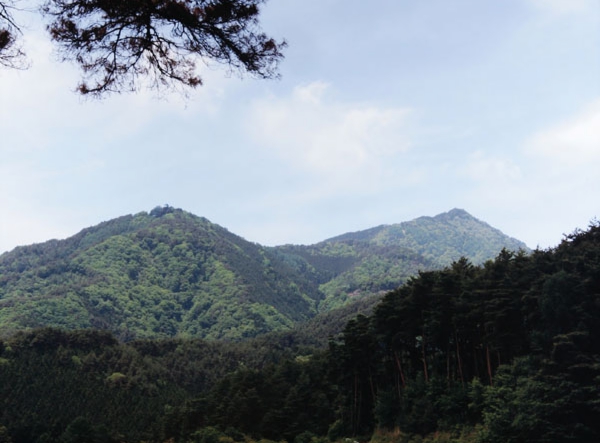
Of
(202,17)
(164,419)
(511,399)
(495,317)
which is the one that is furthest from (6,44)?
(164,419)

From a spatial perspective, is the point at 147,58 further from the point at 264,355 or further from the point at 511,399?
the point at 264,355

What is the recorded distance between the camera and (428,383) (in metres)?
53.4

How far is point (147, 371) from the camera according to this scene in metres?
133

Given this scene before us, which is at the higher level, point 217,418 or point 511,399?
point 511,399

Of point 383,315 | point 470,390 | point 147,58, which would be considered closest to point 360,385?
point 383,315

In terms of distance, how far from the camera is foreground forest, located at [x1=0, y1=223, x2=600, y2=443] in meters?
39.2

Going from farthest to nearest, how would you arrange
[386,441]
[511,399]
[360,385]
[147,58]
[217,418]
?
[217,418] < [360,385] < [386,441] < [511,399] < [147,58]

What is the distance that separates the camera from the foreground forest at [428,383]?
39.2m

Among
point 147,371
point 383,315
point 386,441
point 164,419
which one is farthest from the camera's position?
point 147,371

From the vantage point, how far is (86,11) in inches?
428

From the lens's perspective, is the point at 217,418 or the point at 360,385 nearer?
the point at 360,385

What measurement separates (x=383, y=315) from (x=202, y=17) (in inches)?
2041

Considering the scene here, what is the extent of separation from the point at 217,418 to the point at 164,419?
1466cm

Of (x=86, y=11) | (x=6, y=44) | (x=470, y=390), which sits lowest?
(x=470, y=390)
